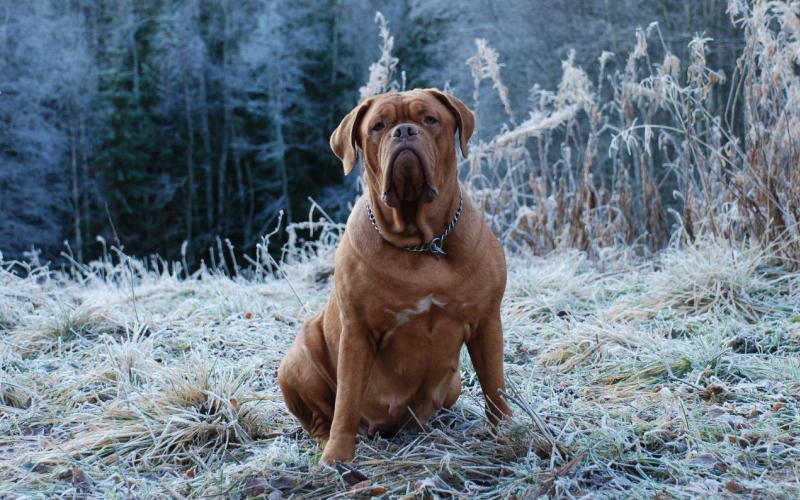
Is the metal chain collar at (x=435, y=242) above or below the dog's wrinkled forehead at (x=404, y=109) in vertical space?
below

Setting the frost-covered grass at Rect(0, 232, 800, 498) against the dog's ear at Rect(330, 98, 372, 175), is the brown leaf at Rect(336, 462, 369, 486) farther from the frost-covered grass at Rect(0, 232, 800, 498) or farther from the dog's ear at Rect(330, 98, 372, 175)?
the dog's ear at Rect(330, 98, 372, 175)

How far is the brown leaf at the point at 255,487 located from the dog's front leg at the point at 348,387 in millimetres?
238

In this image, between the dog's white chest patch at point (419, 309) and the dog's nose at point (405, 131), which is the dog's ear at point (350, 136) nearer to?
the dog's nose at point (405, 131)

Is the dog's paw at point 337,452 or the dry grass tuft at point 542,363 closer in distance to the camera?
the dry grass tuft at point 542,363

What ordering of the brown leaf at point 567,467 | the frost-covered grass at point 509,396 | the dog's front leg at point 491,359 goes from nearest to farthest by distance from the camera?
the brown leaf at point 567,467
the frost-covered grass at point 509,396
the dog's front leg at point 491,359

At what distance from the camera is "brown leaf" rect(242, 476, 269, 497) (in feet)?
7.76

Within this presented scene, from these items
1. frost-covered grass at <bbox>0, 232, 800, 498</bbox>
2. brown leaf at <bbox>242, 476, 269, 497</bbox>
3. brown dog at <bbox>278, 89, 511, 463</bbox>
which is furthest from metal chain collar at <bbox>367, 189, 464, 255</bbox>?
brown leaf at <bbox>242, 476, 269, 497</bbox>

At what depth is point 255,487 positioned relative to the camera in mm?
2381

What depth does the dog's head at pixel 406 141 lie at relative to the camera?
2.53 metres

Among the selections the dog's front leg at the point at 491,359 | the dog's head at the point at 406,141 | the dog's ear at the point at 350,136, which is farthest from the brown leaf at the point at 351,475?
the dog's ear at the point at 350,136

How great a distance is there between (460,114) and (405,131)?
0.28 metres

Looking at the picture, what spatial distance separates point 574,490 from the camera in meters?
2.24

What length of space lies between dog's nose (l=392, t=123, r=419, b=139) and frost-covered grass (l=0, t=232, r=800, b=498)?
83cm

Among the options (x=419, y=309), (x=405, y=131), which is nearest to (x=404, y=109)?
(x=405, y=131)
